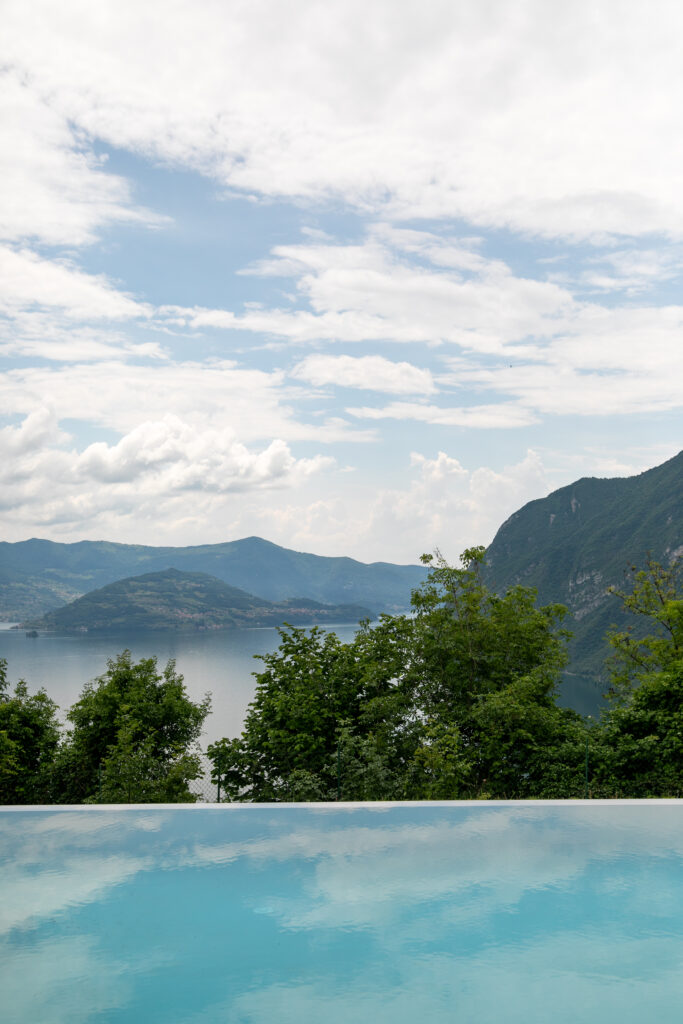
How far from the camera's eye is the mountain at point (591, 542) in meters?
110

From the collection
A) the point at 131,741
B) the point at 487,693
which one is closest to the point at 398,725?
the point at 487,693

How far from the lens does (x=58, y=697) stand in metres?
59.7

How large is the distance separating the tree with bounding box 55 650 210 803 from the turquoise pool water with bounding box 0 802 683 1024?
284 cm

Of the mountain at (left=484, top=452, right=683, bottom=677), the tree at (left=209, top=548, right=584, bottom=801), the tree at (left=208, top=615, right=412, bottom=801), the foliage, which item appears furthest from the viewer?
the mountain at (left=484, top=452, right=683, bottom=677)

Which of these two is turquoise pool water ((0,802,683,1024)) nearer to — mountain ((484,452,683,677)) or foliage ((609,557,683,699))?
foliage ((609,557,683,699))

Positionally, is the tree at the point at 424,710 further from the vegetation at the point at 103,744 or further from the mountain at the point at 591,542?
the mountain at the point at 591,542

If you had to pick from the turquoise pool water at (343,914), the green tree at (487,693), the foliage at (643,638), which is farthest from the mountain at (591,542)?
the turquoise pool water at (343,914)

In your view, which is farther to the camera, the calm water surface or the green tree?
the calm water surface

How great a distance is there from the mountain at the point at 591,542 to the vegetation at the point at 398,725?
83.4 metres

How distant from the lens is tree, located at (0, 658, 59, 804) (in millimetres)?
13691

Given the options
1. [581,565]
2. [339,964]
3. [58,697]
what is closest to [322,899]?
[339,964]

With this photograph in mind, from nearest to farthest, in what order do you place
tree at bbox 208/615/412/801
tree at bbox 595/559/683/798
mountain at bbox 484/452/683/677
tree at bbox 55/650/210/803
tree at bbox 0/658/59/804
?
tree at bbox 595/559/683/798 → tree at bbox 55/650/210/803 → tree at bbox 208/615/412/801 → tree at bbox 0/658/59/804 → mountain at bbox 484/452/683/677

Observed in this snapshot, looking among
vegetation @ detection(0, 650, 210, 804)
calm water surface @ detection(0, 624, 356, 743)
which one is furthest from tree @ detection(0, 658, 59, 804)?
calm water surface @ detection(0, 624, 356, 743)

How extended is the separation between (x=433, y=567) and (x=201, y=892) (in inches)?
343
